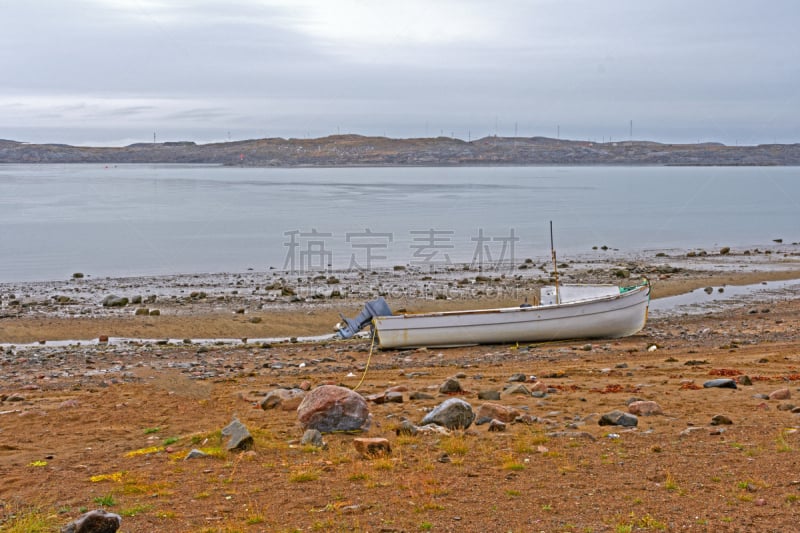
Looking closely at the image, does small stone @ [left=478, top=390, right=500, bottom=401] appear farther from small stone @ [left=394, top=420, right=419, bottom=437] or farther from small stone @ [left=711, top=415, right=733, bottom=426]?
small stone @ [left=711, top=415, right=733, bottom=426]

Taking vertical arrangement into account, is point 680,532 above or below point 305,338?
above

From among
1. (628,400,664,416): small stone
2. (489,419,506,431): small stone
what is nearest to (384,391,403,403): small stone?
(489,419,506,431): small stone

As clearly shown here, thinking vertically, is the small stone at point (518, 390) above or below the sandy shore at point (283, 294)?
above

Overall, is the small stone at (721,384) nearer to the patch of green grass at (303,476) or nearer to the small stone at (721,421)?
the small stone at (721,421)

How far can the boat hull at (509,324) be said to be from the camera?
19797 millimetres

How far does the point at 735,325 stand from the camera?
874 inches

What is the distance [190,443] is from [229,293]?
64.0 feet

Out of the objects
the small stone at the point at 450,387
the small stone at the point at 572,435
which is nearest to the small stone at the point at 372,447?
the small stone at the point at 572,435

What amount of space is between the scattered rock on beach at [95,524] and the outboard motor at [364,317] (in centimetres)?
1338

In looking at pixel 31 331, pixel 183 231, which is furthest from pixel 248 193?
pixel 31 331

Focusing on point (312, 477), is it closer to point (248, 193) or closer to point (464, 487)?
point (464, 487)

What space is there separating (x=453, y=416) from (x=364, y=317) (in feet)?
34.5

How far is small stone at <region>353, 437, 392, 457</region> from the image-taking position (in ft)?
31.7

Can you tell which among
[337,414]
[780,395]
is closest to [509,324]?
[780,395]
